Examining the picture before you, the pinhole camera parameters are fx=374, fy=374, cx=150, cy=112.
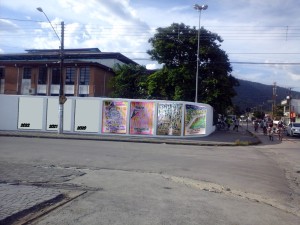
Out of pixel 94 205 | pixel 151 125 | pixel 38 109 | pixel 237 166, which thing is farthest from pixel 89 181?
pixel 38 109

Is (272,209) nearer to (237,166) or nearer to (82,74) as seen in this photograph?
(237,166)

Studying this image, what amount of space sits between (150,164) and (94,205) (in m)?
6.04

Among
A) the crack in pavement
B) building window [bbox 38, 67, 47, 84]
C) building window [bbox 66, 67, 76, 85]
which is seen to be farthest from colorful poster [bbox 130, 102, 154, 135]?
building window [bbox 38, 67, 47, 84]

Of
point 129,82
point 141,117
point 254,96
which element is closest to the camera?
point 141,117

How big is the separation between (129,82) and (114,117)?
63.7ft

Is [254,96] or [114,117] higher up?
[254,96]

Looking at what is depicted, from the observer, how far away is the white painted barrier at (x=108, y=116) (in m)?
26.6

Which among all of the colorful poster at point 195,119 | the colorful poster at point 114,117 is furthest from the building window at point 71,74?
the colorful poster at point 195,119

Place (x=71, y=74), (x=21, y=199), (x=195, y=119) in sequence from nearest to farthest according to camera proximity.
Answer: (x=21, y=199), (x=195, y=119), (x=71, y=74)

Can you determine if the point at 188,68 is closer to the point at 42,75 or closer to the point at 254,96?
the point at 42,75

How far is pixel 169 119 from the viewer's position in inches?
1053

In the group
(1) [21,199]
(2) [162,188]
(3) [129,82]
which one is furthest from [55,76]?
(1) [21,199]

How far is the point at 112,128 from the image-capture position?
26953 mm

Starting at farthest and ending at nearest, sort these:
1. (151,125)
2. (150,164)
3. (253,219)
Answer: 1. (151,125)
2. (150,164)
3. (253,219)
